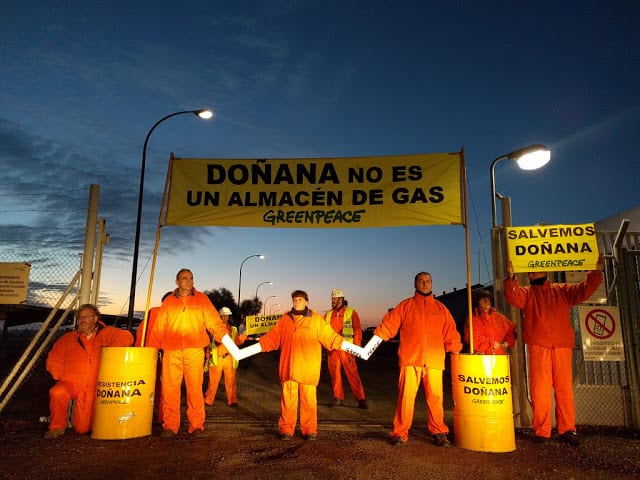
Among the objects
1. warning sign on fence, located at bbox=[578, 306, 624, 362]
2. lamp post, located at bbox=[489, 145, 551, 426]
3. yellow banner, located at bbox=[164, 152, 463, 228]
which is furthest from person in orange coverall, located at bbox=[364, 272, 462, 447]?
warning sign on fence, located at bbox=[578, 306, 624, 362]

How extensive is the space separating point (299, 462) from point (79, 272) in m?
4.30

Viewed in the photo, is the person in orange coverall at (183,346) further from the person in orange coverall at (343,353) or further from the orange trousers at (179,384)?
the person in orange coverall at (343,353)

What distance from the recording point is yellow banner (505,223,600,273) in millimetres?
6344

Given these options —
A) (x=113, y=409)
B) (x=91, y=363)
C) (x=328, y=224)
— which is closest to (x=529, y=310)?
(x=328, y=224)

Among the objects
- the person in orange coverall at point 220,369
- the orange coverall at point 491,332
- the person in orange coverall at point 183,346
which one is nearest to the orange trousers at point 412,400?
the orange coverall at point 491,332

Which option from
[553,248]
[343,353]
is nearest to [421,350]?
[553,248]

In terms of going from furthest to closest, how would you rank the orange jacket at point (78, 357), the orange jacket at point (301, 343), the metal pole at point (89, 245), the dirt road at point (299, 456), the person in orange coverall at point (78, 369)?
the metal pole at point (89, 245) < the orange jacket at point (78, 357) < the person in orange coverall at point (78, 369) < the orange jacket at point (301, 343) < the dirt road at point (299, 456)

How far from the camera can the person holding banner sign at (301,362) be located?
5.60 meters

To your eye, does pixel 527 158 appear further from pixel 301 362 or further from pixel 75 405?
pixel 75 405

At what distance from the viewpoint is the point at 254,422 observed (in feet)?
22.2

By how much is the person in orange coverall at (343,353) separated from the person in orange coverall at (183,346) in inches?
127

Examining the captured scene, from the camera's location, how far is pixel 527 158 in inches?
268

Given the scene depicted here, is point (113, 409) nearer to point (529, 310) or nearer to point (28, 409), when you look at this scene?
point (28, 409)

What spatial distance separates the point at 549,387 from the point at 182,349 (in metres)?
4.59
